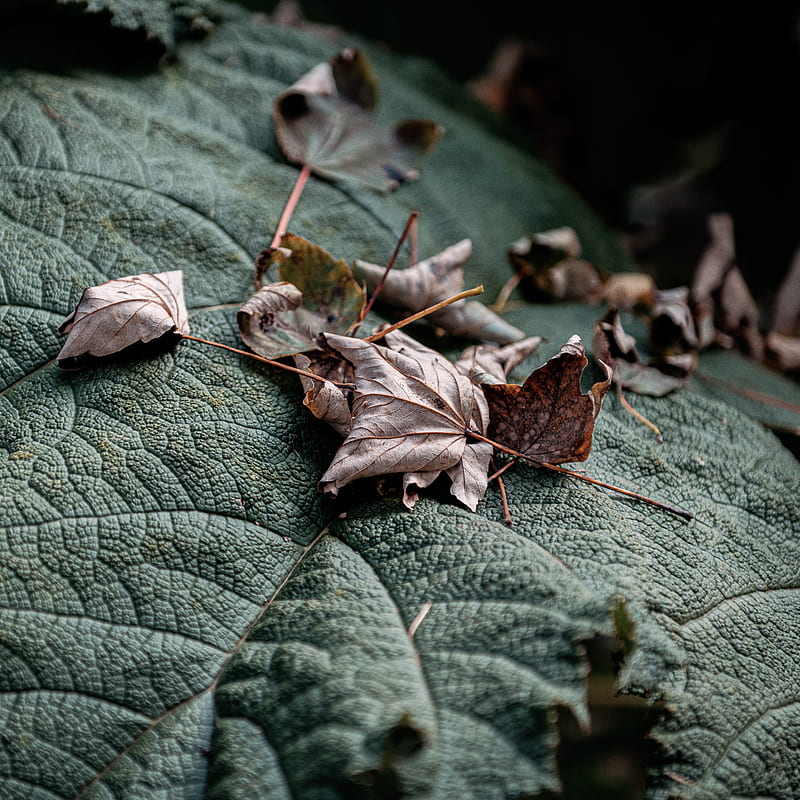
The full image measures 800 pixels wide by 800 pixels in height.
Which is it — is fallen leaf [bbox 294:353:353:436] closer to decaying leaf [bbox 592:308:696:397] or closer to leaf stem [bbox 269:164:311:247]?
leaf stem [bbox 269:164:311:247]

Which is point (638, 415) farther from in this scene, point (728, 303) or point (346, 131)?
point (346, 131)

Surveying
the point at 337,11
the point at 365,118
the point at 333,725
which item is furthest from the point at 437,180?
the point at 333,725

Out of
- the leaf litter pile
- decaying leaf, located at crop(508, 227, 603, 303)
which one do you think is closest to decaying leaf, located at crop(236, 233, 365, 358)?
the leaf litter pile

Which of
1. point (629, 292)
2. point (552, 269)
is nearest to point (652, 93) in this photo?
point (629, 292)

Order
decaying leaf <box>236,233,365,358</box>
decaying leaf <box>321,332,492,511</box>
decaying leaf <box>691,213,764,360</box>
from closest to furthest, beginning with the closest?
decaying leaf <box>321,332,492,511</box> < decaying leaf <box>236,233,365,358</box> < decaying leaf <box>691,213,764,360</box>

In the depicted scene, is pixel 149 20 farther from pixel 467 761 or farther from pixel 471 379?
pixel 467 761

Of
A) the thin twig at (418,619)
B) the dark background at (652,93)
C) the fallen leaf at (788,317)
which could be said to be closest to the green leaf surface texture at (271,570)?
the thin twig at (418,619)

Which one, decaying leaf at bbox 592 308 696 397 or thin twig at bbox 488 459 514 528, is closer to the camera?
thin twig at bbox 488 459 514 528
